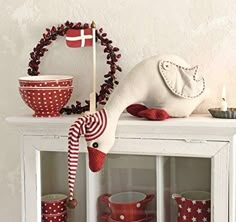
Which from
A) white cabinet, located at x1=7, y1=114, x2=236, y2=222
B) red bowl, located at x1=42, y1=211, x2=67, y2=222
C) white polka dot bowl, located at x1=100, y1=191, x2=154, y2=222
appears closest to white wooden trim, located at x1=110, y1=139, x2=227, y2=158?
white cabinet, located at x1=7, y1=114, x2=236, y2=222

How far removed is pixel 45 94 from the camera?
1340 mm

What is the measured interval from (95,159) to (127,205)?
14 centimetres

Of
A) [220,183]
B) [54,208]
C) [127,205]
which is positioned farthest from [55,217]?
[220,183]

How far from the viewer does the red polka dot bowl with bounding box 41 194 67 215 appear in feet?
4.53

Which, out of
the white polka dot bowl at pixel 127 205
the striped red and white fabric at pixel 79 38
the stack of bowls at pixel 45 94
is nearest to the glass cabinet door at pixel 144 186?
the white polka dot bowl at pixel 127 205

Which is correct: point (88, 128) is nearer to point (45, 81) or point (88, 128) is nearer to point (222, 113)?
point (45, 81)

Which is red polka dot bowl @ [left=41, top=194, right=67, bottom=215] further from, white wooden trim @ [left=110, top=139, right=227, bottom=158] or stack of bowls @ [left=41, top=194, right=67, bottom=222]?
white wooden trim @ [left=110, top=139, right=227, bottom=158]

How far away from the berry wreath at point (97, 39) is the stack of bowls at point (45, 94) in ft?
0.27

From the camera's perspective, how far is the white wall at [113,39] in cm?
138

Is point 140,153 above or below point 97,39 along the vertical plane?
below

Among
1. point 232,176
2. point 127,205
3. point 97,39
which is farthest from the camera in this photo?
point 97,39

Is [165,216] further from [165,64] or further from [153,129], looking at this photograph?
[165,64]

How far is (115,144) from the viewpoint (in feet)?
4.26

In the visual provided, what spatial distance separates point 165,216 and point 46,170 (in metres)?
0.29
